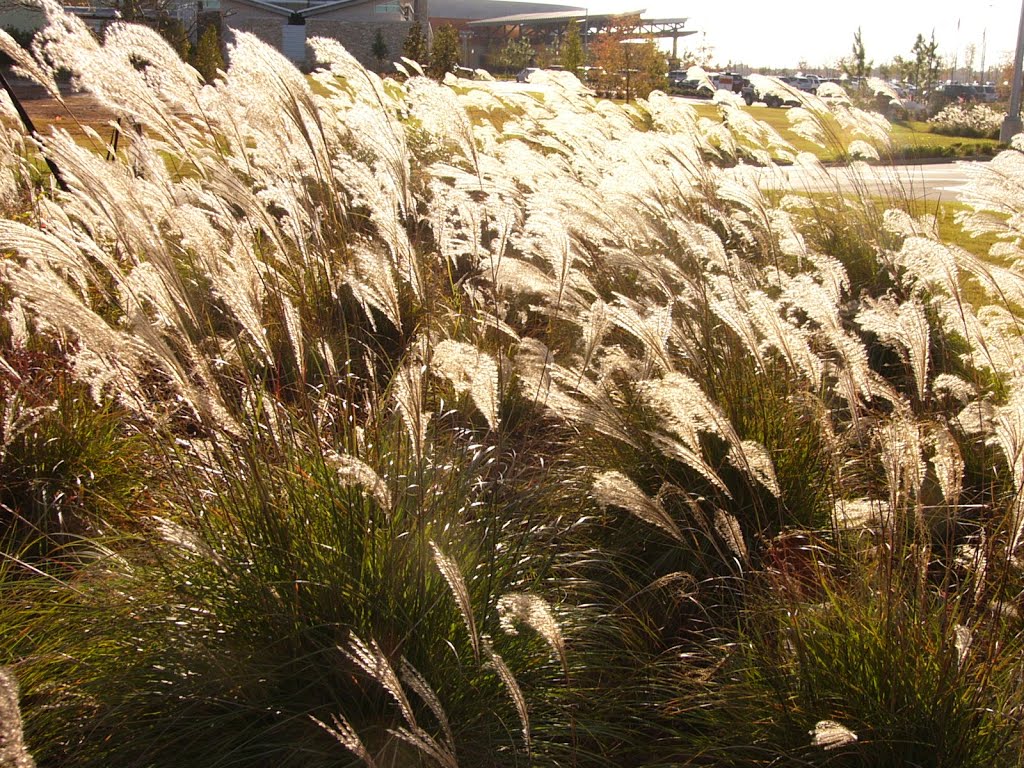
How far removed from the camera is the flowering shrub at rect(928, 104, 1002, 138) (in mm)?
29078

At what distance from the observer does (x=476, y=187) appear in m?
3.63

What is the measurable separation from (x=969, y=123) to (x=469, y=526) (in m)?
31.6

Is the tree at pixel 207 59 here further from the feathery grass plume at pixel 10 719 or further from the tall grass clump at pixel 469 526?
the feathery grass plume at pixel 10 719

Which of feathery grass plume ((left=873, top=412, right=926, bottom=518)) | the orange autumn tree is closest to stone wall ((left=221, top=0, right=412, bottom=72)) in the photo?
the orange autumn tree

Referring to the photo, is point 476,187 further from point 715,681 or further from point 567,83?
point 567,83

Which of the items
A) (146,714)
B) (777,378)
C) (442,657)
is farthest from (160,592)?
(777,378)

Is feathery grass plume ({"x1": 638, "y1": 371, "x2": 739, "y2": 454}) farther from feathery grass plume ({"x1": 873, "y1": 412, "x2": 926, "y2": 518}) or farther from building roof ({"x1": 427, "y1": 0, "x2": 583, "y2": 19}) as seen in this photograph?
building roof ({"x1": 427, "y1": 0, "x2": 583, "y2": 19})

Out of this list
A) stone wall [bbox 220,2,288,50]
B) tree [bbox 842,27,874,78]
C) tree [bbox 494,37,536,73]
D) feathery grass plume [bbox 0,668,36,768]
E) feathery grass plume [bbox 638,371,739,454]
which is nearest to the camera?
feathery grass plume [bbox 0,668,36,768]

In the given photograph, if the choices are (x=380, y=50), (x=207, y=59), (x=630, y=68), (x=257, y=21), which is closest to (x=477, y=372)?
(x=207, y=59)

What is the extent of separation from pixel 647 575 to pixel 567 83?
230 inches

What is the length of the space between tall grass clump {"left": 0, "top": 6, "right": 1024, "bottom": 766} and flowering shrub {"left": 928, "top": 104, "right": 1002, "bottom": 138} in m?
28.5

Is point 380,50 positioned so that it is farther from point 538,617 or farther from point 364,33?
point 538,617

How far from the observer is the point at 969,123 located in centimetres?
2980

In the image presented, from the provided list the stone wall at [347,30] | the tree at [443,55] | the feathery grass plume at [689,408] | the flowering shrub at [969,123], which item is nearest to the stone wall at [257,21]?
the stone wall at [347,30]
